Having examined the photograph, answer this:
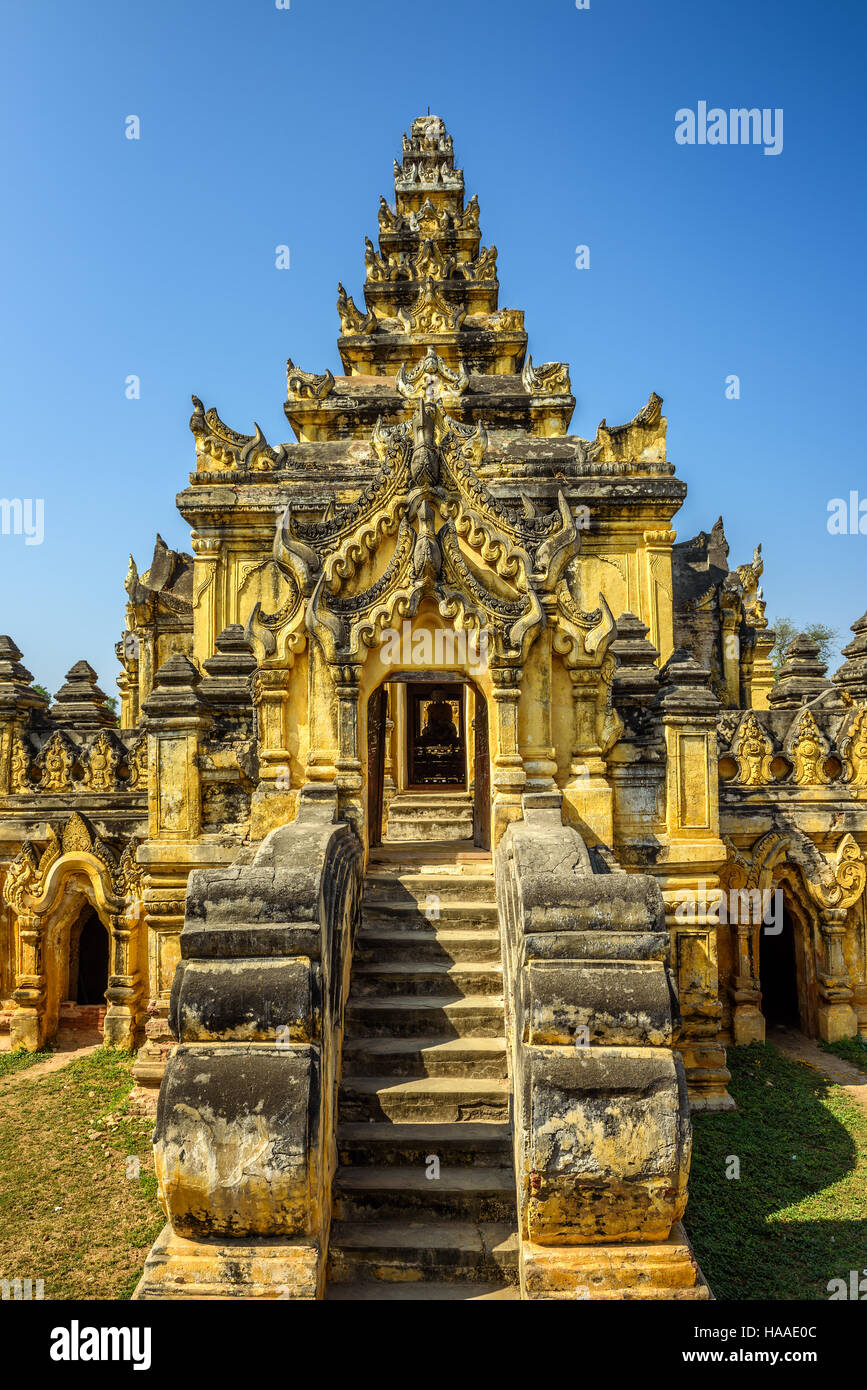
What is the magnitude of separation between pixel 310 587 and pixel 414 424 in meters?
1.94

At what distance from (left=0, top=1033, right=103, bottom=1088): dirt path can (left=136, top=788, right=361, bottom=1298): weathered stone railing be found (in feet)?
26.4

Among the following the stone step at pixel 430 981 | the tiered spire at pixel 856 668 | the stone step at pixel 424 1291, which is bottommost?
the stone step at pixel 424 1291

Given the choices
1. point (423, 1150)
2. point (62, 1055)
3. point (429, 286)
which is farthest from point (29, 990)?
point (429, 286)

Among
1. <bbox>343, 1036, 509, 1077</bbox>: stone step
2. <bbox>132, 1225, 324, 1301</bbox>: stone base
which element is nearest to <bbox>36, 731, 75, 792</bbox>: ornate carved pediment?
<bbox>343, 1036, 509, 1077</bbox>: stone step

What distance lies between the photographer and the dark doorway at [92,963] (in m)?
14.7

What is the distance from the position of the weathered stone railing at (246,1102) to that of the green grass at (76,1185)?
261 centimetres

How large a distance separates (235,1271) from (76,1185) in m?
4.78

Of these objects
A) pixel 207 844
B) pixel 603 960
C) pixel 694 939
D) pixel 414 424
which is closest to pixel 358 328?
pixel 414 424

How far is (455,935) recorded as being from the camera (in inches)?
303

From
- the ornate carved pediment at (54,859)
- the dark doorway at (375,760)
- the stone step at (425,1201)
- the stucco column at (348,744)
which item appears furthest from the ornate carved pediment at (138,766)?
the stone step at (425,1201)

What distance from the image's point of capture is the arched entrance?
10617 millimetres

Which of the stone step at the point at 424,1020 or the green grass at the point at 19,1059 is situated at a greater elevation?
the stone step at the point at 424,1020

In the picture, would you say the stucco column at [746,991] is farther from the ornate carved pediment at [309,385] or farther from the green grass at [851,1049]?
the ornate carved pediment at [309,385]

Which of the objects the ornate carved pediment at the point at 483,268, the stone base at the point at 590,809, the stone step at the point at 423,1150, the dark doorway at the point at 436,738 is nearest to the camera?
the stone step at the point at 423,1150
